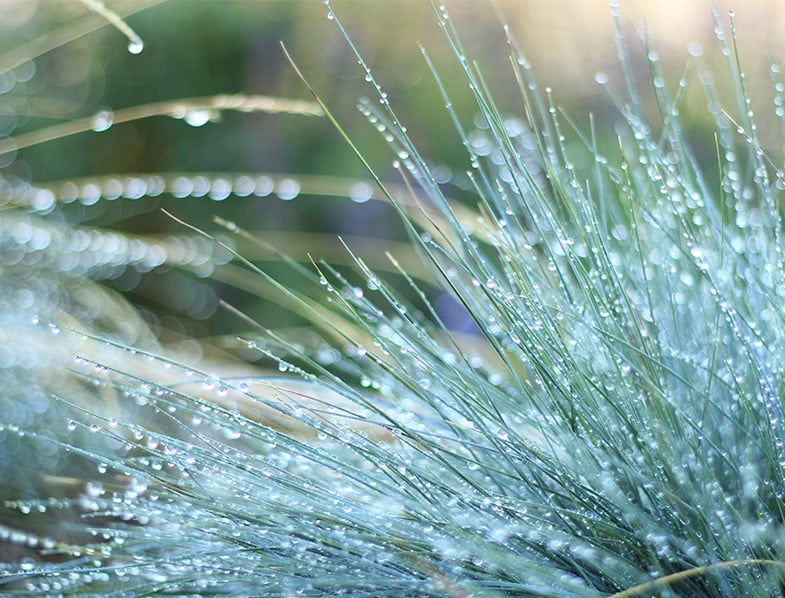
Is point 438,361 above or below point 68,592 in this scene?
above

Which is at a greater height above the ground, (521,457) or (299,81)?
(299,81)

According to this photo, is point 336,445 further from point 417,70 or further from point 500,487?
point 417,70

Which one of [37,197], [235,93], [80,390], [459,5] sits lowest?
[80,390]

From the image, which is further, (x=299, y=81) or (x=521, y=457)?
(x=299, y=81)

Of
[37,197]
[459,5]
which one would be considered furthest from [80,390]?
[459,5]

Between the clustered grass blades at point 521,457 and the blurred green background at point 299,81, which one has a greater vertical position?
the blurred green background at point 299,81

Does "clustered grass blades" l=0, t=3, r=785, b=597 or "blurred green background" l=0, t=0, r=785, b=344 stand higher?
"blurred green background" l=0, t=0, r=785, b=344

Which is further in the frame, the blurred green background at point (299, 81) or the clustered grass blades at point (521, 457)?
the blurred green background at point (299, 81)

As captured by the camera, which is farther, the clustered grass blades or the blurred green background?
the blurred green background
